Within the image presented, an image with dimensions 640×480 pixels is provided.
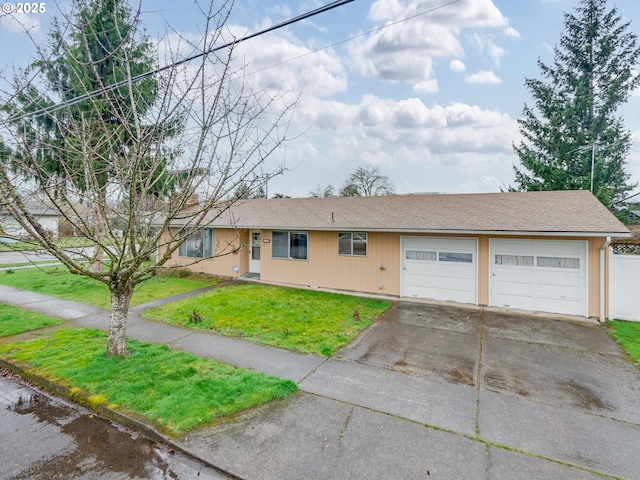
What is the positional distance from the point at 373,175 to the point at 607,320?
23715 mm

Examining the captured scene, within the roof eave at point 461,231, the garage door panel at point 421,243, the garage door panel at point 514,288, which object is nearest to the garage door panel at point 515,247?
the roof eave at point 461,231

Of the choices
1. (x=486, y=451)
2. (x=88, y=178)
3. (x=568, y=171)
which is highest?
(x=568, y=171)

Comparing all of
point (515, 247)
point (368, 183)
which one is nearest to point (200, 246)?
point (515, 247)

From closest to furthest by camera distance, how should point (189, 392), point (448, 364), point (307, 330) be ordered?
point (189, 392), point (448, 364), point (307, 330)

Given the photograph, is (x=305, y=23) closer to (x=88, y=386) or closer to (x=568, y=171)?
(x=88, y=386)

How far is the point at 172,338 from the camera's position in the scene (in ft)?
20.0

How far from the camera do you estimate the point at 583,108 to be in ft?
53.4

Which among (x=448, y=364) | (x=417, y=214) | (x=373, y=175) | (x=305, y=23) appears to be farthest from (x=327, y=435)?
(x=373, y=175)

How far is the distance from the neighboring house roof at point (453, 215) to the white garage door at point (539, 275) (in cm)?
61

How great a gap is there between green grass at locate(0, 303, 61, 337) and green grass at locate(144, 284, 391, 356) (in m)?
2.00

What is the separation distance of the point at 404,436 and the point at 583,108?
20132mm

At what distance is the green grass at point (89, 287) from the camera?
9352 millimetres

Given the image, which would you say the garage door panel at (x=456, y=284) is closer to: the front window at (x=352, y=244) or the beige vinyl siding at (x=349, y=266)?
the beige vinyl siding at (x=349, y=266)

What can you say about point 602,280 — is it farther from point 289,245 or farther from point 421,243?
point 289,245
